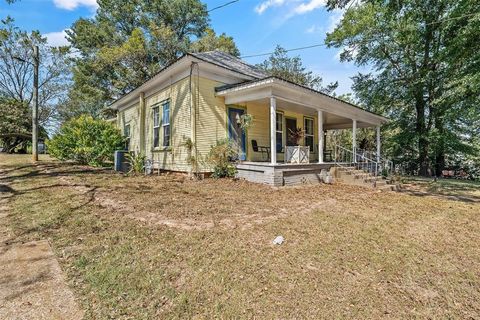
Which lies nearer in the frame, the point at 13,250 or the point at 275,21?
the point at 13,250

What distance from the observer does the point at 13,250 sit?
349cm

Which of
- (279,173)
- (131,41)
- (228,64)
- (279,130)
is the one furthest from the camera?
(131,41)

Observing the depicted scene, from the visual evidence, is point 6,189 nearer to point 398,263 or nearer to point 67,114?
point 398,263

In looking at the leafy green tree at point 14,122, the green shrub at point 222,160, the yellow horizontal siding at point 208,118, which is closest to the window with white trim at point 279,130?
the yellow horizontal siding at point 208,118

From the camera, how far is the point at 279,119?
12.4 metres

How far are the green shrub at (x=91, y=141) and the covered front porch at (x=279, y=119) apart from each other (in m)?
6.92

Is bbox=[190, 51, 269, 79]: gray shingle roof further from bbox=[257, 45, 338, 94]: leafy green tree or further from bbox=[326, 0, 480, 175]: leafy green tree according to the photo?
bbox=[257, 45, 338, 94]: leafy green tree

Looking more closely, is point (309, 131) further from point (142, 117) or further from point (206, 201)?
point (206, 201)

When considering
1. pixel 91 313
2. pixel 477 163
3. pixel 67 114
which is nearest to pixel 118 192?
pixel 91 313

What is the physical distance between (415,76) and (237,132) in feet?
45.1

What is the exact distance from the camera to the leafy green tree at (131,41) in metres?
23.5

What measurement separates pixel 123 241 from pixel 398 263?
3.71m

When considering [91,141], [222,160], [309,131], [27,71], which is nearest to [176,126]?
[222,160]

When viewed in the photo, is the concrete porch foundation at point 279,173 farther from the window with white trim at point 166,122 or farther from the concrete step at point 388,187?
the window with white trim at point 166,122
